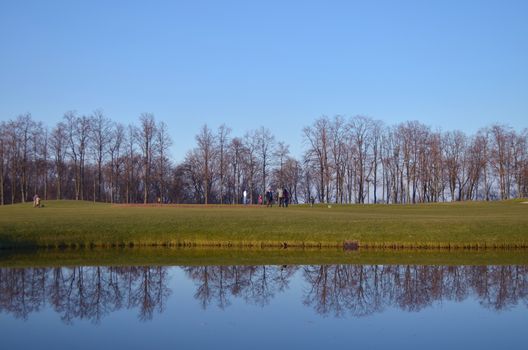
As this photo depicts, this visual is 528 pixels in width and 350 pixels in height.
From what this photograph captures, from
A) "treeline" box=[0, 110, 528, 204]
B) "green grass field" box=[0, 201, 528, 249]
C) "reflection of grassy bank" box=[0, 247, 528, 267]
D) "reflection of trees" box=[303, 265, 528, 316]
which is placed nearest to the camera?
"reflection of trees" box=[303, 265, 528, 316]

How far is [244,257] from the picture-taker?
1065 inches

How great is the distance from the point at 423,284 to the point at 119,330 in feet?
36.6

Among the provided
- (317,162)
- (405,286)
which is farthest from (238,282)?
(317,162)

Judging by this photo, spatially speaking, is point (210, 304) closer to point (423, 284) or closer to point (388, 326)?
point (388, 326)

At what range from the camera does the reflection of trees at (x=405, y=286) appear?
16.8 m

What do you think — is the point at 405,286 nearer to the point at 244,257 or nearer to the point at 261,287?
the point at 261,287

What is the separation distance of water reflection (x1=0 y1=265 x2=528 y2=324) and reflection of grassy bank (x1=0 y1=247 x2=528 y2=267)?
5.06 feet

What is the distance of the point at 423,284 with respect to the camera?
20.0 m

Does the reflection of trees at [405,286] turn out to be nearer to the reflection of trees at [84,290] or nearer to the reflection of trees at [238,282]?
the reflection of trees at [238,282]

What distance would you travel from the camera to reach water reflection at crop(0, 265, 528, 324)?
53.9ft

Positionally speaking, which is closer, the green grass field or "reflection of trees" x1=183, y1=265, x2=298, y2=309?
"reflection of trees" x1=183, y1=265, x2=298, y2=309

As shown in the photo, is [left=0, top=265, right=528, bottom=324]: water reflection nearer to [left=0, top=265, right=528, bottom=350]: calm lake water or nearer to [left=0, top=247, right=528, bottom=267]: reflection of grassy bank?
[left=0, top=265, right=528, bottom=350]: calm lake water

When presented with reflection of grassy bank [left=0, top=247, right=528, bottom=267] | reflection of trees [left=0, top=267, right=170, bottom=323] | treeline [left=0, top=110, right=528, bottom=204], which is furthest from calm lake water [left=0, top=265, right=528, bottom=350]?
treeline [left=0, top=110, right=528, bottom=204]

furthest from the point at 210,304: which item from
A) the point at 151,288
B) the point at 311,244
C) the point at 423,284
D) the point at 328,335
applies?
the point at 311,244
